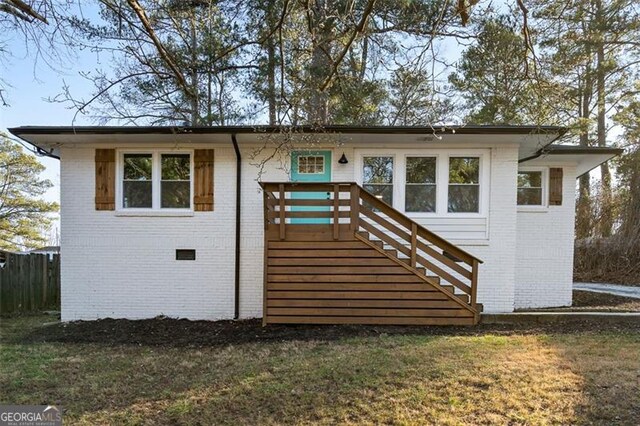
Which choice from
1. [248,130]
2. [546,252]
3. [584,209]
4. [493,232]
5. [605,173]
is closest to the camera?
[248,130]

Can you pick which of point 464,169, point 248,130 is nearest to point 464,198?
point 464,169

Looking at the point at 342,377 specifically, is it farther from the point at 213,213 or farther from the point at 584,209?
the point at 584,209

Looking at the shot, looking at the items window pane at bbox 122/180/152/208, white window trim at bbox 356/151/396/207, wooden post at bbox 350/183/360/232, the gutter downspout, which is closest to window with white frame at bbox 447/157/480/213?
white window trim at bbox 356/151/396/207

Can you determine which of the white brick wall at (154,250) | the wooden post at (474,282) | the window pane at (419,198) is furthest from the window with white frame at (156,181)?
the wooden post at (474,282)

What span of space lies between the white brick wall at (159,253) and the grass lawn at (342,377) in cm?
151

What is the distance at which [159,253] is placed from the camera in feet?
24.3

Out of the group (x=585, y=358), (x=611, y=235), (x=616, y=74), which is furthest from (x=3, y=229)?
(x=616, y=74)

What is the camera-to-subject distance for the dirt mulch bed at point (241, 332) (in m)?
5.66

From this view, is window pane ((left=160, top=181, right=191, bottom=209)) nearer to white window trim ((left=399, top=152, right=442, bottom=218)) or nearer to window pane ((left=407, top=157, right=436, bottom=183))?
white window trim ((left=399, top=152, right=442, bottom=218))

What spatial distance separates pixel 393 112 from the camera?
13.5m

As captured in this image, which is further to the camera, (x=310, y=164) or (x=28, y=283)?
(x=28, y=283)

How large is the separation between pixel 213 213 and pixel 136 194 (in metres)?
1.54

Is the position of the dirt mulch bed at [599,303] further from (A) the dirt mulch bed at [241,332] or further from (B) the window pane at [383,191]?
(B) the window pane at [383,191]

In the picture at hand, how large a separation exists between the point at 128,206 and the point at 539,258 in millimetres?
8497
